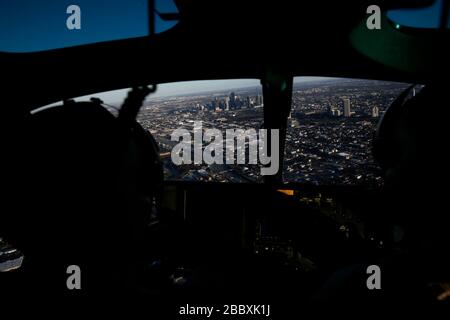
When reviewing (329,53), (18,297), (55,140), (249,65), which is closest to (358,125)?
(329,53)

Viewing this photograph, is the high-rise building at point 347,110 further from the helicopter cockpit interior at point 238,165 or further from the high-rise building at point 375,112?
the high-rise building at point 375,112

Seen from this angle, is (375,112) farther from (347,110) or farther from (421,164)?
(421,164)

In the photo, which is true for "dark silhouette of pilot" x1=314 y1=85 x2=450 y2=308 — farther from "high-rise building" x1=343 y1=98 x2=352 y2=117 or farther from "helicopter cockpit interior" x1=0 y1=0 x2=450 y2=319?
"high-rise building" x1=343 y1=98 x2=352 y2=117

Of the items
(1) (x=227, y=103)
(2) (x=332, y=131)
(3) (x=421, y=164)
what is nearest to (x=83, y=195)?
(3) (x=421, y=164)

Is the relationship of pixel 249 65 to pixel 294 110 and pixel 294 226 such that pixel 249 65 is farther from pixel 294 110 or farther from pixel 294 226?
pixel 294 226

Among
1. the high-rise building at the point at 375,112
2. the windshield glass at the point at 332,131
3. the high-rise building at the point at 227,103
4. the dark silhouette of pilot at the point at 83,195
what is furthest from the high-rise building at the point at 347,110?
the dark silhouette of pilot at the point at 83,195

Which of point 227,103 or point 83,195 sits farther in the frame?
point 227,103

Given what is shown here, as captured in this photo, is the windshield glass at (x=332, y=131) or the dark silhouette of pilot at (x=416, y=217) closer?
the dark silhouette of pilot at (x=416, y=217)

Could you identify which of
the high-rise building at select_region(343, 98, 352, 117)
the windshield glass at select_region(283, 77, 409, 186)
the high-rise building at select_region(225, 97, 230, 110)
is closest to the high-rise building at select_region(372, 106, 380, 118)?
the windshield glass at select_region(283, 77, 409, 186)

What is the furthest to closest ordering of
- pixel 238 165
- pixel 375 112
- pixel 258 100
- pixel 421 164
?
pixel 238 165
pixel 258 100
pixel 375 112
pixel 421 164

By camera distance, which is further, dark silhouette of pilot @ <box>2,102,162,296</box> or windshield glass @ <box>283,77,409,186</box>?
windshield glass @ <box>283,77,409,186</box>

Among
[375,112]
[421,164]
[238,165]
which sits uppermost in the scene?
[375,112]
